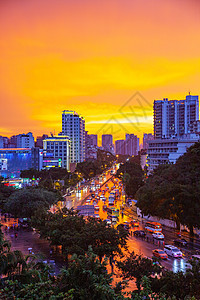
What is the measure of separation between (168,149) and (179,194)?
26.7 meters

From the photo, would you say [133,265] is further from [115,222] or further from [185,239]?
[115,222]

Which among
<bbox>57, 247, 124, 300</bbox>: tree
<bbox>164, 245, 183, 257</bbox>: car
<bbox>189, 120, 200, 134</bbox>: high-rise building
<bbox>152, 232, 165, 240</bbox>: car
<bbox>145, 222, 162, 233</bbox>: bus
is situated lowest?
<bbox>145, 222, 162, 233</bbox>: bus

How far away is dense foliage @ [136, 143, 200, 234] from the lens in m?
19.7

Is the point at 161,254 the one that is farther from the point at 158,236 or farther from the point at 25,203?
the point at 25,203

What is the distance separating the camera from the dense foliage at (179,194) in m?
19.7

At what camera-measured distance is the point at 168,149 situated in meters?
46.0

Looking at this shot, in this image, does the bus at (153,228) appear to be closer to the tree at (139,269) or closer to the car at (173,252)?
the car at (173,252)

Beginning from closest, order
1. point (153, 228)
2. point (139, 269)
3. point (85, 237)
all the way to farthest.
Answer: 1. point (139, 269)
2. point (85, 237)
3. point (153, 228)

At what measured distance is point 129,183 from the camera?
39781mm

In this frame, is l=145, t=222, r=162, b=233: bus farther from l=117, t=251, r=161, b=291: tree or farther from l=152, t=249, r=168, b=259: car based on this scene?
l=117, t=251, r=161, b=291: tree

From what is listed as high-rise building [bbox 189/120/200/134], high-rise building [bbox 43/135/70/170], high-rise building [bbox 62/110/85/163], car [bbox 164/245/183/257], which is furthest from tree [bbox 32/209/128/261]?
high-rise building [bbox 62/110/85/163]

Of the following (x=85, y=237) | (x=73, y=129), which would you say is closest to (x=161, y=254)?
(x=85, y=237)

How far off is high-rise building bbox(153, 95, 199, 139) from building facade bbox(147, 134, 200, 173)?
2849 cm

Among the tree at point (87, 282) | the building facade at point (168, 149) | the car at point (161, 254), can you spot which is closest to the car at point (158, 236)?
the car at point (161, 254)
